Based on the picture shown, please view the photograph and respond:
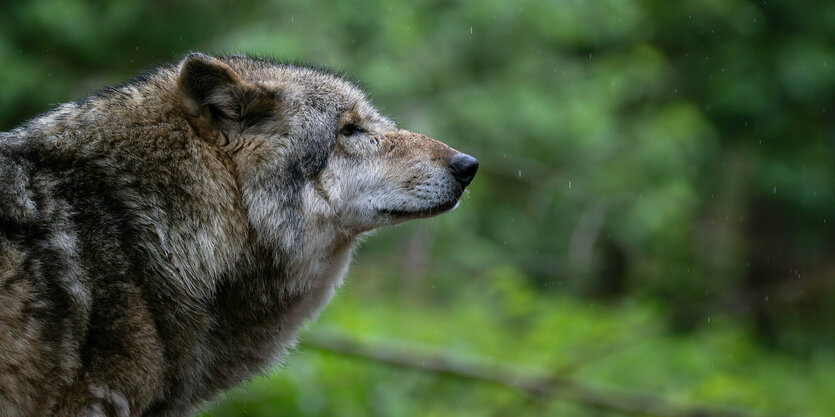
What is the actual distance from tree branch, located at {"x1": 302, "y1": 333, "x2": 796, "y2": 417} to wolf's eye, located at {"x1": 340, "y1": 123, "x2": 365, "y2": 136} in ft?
8.20

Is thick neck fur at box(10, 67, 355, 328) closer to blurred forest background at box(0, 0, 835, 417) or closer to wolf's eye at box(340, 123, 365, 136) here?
wolf's eye at box(340, 123, 365, 136)

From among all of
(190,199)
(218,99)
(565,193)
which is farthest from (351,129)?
(565,193)

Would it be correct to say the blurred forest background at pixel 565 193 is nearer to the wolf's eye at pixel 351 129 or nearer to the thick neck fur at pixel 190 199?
the thick neck fur at pixel 190 199

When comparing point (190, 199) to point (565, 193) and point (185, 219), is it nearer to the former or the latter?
point (185, 219)

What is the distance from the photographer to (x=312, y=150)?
3.24m

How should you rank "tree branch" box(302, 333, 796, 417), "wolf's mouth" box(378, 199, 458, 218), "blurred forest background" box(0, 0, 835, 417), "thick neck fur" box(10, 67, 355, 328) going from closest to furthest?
"thick neck fur" box(10, 67, 355, 328) → "wolf's mouth" box(378, 199, 458, 218) → "tree branch" box(302, 333, 796, 417) → "blurred forest background" box(0, 0, 835, 417)

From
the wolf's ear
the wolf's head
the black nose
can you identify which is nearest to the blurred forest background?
the wolf's head

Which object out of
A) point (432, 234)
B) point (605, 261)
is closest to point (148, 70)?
point (432, 234)

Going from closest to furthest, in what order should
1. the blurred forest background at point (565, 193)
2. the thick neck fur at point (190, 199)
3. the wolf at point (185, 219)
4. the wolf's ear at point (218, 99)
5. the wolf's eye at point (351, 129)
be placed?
the wolf at point (185, 219)
the thick neck fur at point (190, 199)
the wolf's ear at point (218, 99)
the wolf's eye at point (351, 129)
the blurred forest background at point (565, 193)

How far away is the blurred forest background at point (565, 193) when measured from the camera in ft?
19.4

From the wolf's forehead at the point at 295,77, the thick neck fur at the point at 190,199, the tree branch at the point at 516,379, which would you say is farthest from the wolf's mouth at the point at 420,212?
the tree branch at the point at 516,379

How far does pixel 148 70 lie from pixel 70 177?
2.56 feet

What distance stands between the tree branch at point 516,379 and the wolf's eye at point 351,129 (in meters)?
2.50

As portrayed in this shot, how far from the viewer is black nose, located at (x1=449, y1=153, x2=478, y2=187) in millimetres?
3371
